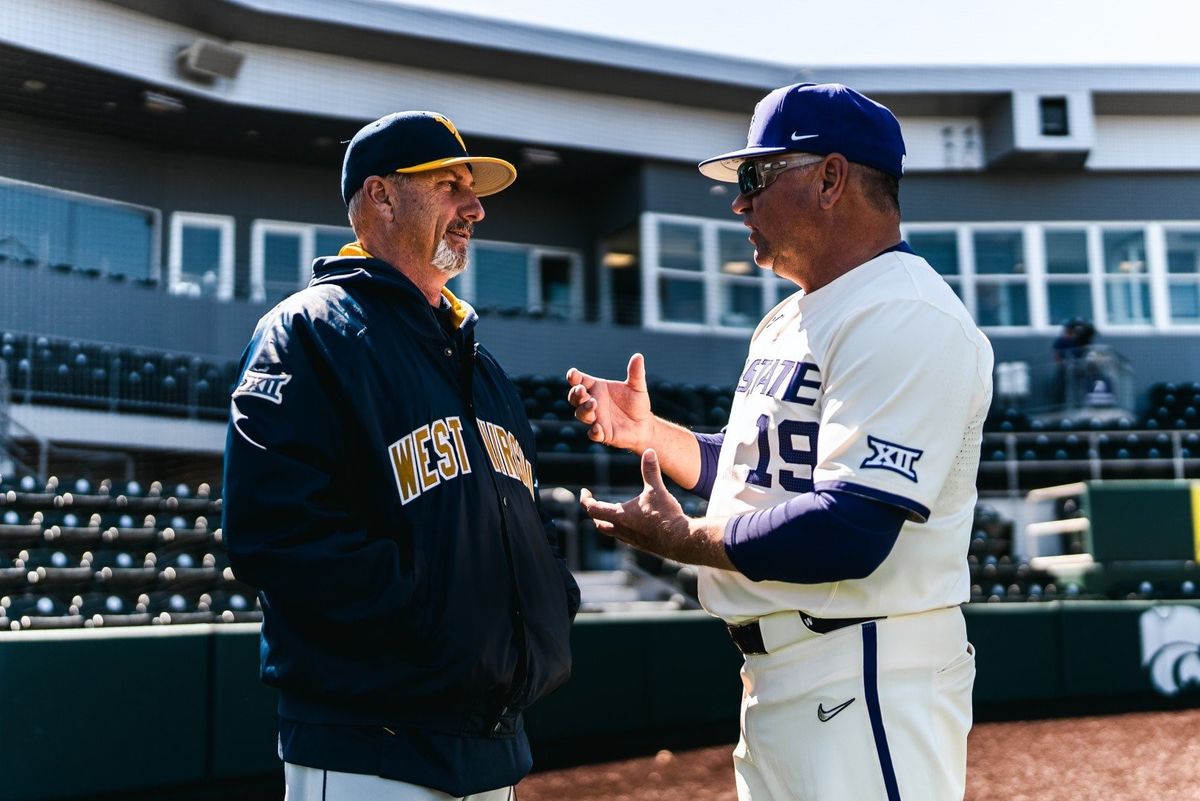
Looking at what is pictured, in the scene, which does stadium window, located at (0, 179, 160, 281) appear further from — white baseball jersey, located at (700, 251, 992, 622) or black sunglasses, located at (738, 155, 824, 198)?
white baseball jersey, located at (700, 251, 992, 622)

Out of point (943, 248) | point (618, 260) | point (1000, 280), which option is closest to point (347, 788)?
point (618, 260)

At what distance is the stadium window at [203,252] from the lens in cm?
1450

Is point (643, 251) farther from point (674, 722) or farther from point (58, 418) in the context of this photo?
point (674, 722)

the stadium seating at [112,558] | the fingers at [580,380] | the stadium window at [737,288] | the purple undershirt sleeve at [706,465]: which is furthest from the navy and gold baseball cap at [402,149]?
the stadium window at [737,288]

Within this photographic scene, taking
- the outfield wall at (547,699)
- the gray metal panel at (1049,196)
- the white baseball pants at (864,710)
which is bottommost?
the outfield wall at (547,699)

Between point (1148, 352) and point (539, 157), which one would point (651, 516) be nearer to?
point (539, 157)

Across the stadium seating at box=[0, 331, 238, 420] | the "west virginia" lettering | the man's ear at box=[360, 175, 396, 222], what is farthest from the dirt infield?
the stadium seating at box=[0, 331, 238, 420]

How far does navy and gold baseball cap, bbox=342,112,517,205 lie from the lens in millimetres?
2549

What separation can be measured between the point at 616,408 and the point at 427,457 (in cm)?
79

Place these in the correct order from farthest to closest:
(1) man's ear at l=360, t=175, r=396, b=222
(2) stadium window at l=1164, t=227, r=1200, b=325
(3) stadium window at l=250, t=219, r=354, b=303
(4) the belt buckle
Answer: (2) stadium window at l=1164, t=227, r=1200, b=325 → (3) stadium window at l=250, t=219, r=354, b=303 → (1) man's ear at l=360, t=175, r=396, b=222 → (4) the belt buckle

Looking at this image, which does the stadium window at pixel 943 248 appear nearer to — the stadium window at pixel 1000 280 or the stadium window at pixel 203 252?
the stadium window at pixel 1000 280

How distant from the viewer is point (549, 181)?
58.4 feet

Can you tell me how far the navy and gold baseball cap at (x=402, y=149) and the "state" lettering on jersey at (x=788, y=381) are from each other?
0.82 m

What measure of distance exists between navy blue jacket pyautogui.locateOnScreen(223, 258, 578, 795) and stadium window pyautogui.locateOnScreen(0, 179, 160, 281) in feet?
Result: 35.9
